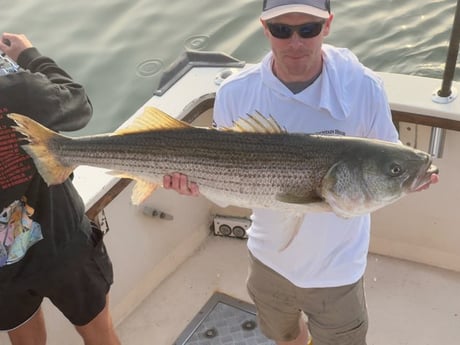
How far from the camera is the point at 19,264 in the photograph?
2990 mm

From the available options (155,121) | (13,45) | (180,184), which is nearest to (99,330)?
(180,184)

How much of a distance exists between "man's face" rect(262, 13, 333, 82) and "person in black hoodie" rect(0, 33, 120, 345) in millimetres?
918

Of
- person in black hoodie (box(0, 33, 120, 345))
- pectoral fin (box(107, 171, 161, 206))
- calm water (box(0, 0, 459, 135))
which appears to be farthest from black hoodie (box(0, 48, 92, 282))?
calm water (box(0, 0, 459, 135))

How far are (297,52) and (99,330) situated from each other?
1720 mm

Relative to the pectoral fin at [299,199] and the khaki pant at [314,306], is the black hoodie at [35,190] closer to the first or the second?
the khaki pant at [314,306]

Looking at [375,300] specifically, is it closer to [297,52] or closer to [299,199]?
[299,199]

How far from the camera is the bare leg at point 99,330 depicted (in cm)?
330

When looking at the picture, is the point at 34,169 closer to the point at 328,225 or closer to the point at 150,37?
the point at 328,225

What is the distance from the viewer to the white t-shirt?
2.72 metres

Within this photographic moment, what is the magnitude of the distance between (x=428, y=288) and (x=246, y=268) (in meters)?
1.22

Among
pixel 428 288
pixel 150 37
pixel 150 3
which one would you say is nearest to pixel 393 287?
pixel 428 288

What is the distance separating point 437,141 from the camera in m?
3.87

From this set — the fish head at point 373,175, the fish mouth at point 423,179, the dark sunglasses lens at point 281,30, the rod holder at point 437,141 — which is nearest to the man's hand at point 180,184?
the fish head at point 373,175

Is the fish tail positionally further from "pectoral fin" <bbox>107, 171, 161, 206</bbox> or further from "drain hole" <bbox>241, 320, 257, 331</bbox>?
"drain hole" <bbox>241, 320, 257, 331</bbox>
